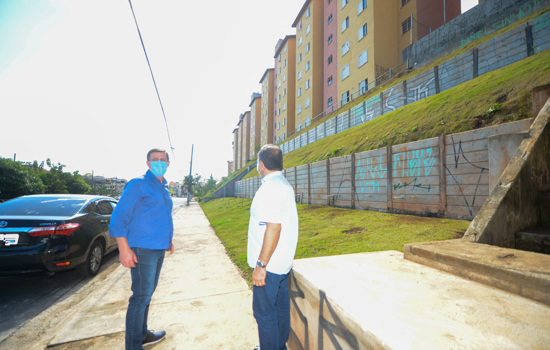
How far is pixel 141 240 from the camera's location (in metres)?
2.29

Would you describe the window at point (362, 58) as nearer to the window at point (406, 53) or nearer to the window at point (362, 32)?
the window at point (362, 32)

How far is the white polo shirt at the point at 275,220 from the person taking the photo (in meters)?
1.85

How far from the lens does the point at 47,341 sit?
2.49m

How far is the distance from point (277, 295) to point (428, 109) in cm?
1011

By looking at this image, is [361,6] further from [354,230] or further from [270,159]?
[270,159]

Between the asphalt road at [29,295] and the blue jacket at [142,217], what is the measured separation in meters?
1.95

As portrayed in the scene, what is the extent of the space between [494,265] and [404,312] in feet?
3.41

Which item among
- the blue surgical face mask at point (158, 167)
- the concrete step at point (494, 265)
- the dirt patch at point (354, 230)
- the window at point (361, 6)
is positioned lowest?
the dirt patch at point (354, 230)

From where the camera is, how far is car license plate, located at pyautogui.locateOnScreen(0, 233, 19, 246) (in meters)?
3.48

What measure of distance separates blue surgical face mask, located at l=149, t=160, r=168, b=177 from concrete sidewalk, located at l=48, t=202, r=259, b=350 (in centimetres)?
172

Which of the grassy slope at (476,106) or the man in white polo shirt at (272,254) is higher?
the grassy slope at (476,106)

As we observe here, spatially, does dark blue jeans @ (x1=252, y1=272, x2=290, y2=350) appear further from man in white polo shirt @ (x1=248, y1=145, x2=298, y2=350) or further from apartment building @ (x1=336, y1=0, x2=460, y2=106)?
apartment building @ (x1=336, y1=0, x2=460, y2=106)

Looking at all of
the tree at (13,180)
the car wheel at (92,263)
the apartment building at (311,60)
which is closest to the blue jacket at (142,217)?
the car wheel at (92,263)

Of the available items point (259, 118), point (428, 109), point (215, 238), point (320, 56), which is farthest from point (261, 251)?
point (259, 118)
